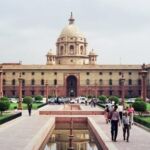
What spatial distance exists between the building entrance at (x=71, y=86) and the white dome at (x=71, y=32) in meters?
12.9

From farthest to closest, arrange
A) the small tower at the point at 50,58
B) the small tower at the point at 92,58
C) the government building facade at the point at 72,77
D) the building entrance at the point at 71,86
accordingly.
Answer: the small tower at the point at 92,58
the small tower at the point at 50,58
the building entrance at the point at 71,86
the government building facade at the point at 72,77

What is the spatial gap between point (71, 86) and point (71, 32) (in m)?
14.5

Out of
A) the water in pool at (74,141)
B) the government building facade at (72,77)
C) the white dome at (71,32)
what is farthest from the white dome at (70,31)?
the water in pool at (74,141)

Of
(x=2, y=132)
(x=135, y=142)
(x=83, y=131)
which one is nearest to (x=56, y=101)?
(x=83, y=131)

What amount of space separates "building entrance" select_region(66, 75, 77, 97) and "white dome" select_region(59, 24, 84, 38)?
12942 mm

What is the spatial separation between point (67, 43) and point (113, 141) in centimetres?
7350

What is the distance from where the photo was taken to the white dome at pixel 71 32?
88100mm

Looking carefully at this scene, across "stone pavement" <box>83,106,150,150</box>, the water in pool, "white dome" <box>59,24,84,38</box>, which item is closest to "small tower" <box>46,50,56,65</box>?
"white dome" <box>59,24,84,38</box>

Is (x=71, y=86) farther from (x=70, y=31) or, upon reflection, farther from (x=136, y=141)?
(x=136, y=141)

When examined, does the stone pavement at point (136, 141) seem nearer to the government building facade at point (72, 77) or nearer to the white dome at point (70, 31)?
the government building facade at point (72, 77)

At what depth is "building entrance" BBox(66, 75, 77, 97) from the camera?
78188mm

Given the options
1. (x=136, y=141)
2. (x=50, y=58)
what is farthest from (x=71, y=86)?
(x=136, y=141)

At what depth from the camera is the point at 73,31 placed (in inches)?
3492

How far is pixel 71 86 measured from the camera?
78562mm
